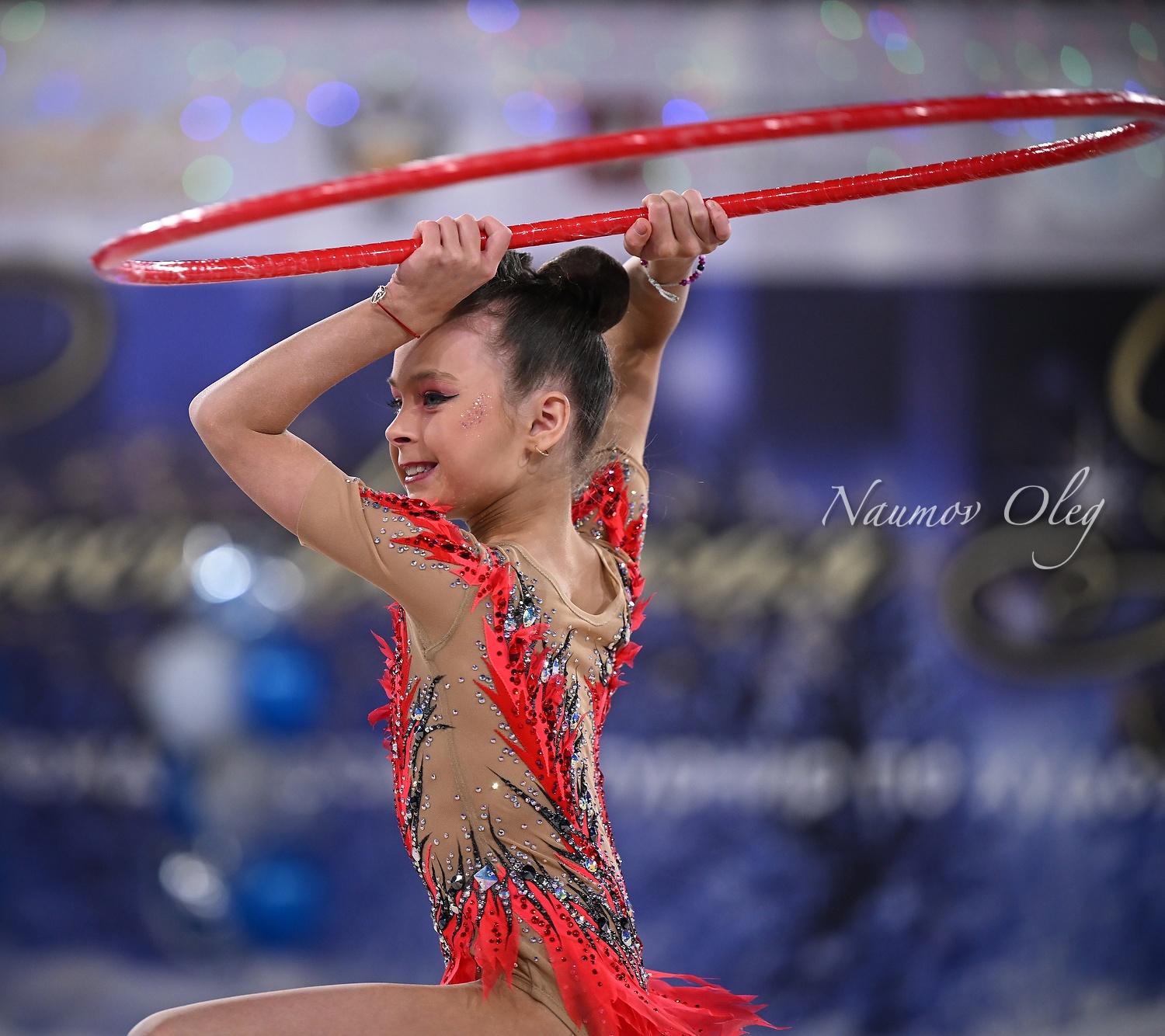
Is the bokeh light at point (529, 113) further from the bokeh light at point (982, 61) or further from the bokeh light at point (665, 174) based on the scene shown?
the bokeh light at point (982, 61)

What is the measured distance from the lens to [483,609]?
1273mm

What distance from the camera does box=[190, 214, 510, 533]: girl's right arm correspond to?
1.22m

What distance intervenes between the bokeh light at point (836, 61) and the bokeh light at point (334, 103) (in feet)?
4.45

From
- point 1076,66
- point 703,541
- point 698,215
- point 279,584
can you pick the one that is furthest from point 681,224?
point 1076,66

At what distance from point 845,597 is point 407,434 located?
2.42 m

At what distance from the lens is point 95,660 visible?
3676 millimetres

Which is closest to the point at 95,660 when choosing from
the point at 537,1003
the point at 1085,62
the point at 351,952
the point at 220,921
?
the point at 220,921

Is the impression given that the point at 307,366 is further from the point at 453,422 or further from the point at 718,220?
the point at 718,220

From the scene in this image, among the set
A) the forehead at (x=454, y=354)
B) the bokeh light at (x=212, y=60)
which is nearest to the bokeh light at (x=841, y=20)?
the bokeh light at (x=212, y=60)

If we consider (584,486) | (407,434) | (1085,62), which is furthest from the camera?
(1085,62)

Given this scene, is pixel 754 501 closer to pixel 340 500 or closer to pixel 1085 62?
pixel 1085 62

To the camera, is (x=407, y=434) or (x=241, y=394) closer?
(x=241, y=394)

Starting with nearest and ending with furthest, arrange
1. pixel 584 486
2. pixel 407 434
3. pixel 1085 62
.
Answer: pixel 407 434 → pixel 584 486 → pixel 1085 62

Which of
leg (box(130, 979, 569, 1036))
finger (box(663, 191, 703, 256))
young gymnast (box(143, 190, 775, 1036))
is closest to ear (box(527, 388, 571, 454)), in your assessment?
young gymnast (box(143, 190, 775, 1036))
